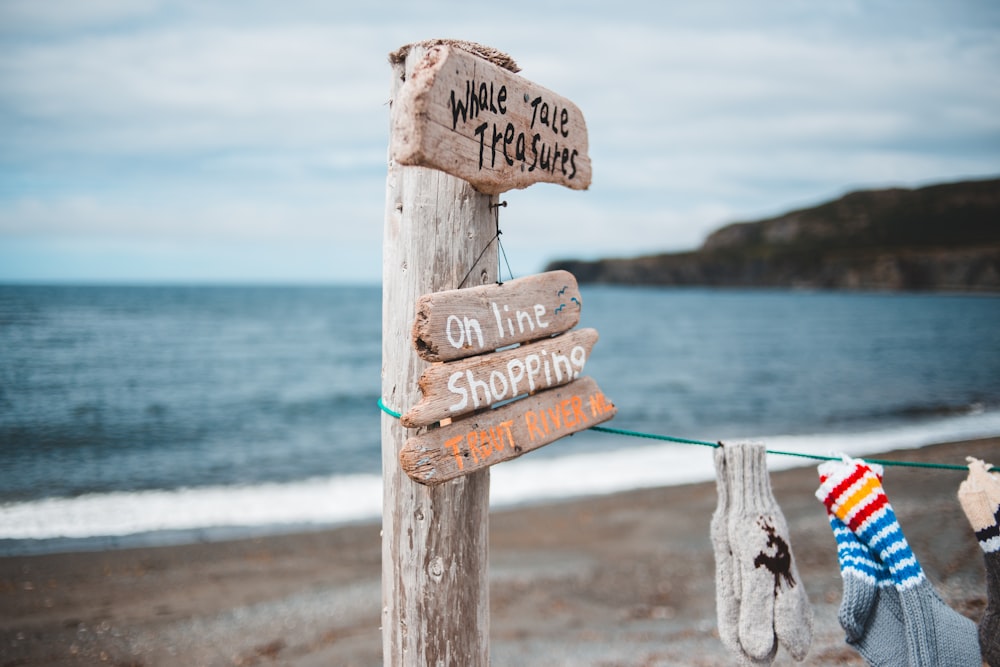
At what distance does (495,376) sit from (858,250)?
5556 inches

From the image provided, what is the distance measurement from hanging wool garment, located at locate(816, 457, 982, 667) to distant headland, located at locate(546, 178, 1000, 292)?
106 meters

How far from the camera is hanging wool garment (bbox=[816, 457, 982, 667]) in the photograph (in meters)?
A: 2.36

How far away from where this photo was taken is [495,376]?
2.15 metres

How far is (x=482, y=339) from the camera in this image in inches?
83.7

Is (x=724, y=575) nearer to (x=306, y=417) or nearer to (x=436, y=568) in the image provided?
(x=436, y=568)

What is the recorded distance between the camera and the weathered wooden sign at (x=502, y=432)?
1936 millimetres

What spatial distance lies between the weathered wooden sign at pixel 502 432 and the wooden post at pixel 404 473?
25 centimetres

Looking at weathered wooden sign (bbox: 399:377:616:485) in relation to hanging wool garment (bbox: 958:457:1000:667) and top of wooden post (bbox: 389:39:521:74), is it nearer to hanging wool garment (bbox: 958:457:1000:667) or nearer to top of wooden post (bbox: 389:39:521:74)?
top of wooden post (bbox: 389:39:521:74)

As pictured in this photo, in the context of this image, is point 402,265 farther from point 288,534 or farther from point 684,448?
point 684,448

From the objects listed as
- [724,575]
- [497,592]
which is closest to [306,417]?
[497,592]

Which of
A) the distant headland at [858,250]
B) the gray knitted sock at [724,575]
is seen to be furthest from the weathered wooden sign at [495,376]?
the distant headland at [858,250]

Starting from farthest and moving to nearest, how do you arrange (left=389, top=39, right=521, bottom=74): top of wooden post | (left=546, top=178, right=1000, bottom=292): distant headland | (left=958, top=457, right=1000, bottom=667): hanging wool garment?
(left=546, top=178, right=1000, bottom=292): distant headland, (left=958, top=457, right=1000, bottom=667): hanging wool garment, (left=389, top=39, right=521, bottom=74): top of wooden post

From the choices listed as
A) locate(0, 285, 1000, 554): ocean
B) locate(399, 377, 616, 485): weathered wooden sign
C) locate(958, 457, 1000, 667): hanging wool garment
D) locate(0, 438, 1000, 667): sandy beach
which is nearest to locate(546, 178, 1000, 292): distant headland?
locate(0, 285, 1000, 554): ocean

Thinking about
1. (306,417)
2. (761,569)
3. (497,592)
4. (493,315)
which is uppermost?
(493,315)
